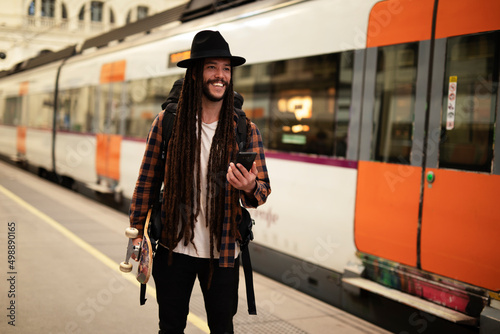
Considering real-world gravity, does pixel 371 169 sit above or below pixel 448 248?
→ above

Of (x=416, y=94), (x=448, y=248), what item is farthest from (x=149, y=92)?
(x=448, y=248)

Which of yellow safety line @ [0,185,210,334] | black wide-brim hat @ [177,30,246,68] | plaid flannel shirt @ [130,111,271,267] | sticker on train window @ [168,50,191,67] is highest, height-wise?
sticker on train window @ [168,50,191,67]

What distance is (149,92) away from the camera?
8.02 meters

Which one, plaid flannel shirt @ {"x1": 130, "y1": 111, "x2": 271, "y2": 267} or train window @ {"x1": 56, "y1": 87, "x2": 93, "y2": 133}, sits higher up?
train window @ {"x1": 56, "y1": 87, "x2": 93, "y2": 133}

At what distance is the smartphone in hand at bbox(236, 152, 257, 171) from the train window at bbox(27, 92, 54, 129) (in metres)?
12.1

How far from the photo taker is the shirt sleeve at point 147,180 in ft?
8.01

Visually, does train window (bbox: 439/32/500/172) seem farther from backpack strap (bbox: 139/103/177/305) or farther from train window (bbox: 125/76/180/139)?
train window (bbox: 125/76/180/139)

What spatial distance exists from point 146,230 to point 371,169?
2.26 metres

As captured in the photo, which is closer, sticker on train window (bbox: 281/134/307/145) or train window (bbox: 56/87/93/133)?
sticker on train window (bbox: 281/134/307/145)

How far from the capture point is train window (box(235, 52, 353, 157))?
4453 mm

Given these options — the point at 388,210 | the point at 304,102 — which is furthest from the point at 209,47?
the point at 304,102

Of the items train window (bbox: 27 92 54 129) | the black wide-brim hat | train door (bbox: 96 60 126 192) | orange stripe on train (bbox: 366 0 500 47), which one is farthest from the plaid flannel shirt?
train window (bbox: 27 92 54 129)

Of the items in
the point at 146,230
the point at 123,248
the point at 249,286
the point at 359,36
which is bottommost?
the point at 123,248

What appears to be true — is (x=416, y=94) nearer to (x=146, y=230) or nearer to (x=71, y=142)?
(x=146, y=230)
